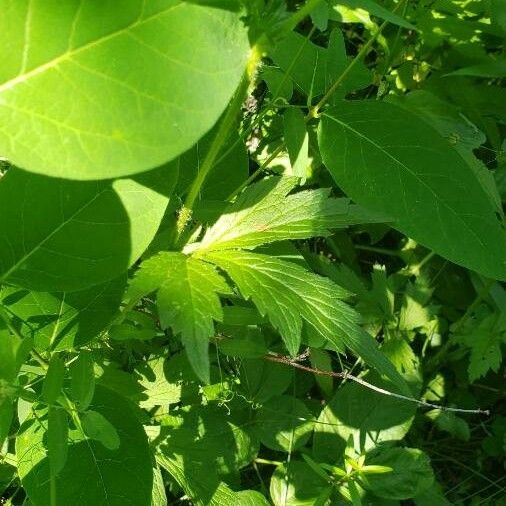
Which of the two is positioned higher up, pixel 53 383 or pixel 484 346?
pixel 53 383

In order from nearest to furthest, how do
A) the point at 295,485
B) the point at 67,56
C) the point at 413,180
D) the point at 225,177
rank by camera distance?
the point at 67,56 → the point at 413,180 → the point at 225,177 → the point at 295,485

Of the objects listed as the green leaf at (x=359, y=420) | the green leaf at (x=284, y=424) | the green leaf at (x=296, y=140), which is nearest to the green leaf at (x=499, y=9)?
the green leaf at (x=296, y=140)

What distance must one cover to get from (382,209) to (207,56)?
1.82 feet

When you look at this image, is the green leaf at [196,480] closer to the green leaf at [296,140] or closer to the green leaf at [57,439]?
the green leaf at [57,439]

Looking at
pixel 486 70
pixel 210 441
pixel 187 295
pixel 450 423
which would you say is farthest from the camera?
pixel 450 423

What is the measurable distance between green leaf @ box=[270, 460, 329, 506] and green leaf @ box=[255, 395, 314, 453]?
52 mm

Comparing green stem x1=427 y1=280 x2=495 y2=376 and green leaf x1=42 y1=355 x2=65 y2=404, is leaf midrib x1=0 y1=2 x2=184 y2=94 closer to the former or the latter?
green leaf x1=42 y1=355 x2=65 y2=404

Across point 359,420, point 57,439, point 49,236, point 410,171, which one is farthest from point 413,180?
point 359,420

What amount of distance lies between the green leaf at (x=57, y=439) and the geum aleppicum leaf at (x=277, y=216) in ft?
1.12

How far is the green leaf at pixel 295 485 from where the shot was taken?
1845 millimetres

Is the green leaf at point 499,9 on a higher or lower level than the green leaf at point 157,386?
higher

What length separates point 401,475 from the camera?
6.24 ft

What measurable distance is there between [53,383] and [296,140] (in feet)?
2.01

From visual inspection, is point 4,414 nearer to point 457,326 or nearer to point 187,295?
point 187,295
